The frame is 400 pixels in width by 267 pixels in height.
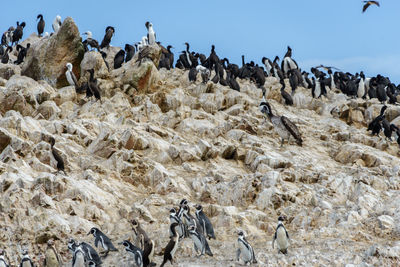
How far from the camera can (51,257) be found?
14898 mm

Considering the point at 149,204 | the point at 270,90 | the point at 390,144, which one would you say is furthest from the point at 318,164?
the point at 270,90

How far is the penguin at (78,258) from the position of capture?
14.5 metres

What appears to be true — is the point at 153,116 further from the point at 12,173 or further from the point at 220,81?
the point at 12,173

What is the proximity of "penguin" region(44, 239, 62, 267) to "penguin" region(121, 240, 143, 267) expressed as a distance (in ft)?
5.34

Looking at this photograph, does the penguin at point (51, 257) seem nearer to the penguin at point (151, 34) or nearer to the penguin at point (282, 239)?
the penguin at point (282, 239)

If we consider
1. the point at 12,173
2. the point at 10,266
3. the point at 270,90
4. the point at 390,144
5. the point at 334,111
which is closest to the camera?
the point at 10,266

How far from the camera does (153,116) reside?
26.4m

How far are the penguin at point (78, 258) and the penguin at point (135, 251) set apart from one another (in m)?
1.03

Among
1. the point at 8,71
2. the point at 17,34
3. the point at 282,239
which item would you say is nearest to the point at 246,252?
the point at 282,239

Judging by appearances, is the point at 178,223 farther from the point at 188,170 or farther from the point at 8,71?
the point at 8,71

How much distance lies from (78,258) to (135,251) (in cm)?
134

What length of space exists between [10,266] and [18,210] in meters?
1.88

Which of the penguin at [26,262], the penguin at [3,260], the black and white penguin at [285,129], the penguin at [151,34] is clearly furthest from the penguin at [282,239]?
the penguin at [151,34]

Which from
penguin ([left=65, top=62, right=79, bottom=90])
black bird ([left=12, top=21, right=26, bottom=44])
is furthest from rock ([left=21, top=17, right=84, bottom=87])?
black bird ([left=12, top=21, right=26, bottom=44])
